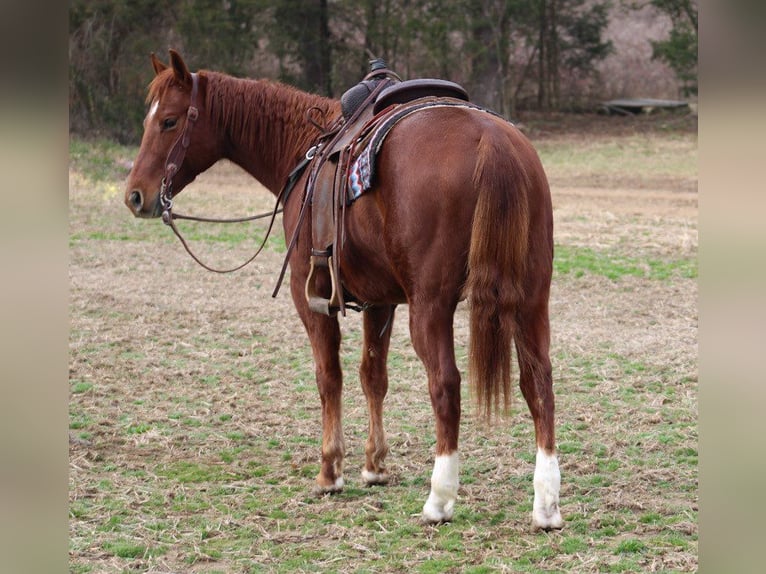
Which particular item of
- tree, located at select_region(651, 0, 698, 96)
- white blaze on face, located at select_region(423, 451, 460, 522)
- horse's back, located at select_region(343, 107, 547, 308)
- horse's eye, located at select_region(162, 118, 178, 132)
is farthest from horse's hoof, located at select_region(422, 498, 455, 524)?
tree, located at select_region(651, 0, 698, 96)

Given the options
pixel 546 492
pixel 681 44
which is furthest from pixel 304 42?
pixel 546 492

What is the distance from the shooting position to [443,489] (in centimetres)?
378

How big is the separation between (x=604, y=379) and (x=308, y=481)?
102 inches

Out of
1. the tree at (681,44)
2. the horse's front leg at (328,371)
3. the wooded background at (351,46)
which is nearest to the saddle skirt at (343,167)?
the horse's front leg at (328,371)

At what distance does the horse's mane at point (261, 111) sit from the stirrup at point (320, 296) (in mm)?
805

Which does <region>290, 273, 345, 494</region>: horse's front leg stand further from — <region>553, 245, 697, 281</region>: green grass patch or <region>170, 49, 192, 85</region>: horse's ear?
<region>553, 245, 697, 281</region>: green grass patch

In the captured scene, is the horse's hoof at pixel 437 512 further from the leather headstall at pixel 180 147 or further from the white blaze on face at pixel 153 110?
the white blaze on face at pixel 153 110

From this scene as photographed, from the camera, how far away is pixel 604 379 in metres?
6.27

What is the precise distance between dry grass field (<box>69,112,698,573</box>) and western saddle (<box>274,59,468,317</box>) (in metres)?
1.01

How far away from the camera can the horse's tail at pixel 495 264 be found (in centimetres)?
346

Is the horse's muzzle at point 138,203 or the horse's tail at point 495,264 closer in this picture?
the horse's tail at point 495,264

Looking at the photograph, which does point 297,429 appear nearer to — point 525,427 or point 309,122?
point 525,427

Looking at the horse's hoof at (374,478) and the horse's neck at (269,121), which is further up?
the horse's neck at (269,121)
